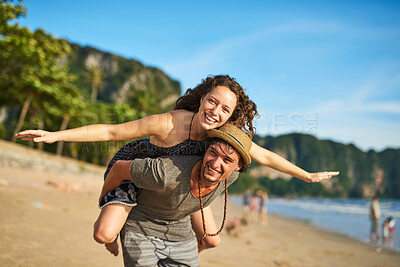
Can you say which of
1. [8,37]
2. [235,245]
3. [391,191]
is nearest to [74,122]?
[8,37]

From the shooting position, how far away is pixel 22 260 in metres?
4.29

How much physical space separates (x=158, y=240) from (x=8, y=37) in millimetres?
10714

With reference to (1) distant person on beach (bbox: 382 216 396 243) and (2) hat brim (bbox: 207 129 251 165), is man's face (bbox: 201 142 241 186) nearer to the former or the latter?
(2) hat brim (bbox: 207 129 251 165)

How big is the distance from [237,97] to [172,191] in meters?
1.02

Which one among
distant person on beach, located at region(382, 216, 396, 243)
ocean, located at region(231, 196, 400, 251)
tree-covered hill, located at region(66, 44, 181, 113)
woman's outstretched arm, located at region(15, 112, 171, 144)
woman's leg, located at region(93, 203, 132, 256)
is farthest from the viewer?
tree-covered hill, located at region(66, 44, 181, 113)

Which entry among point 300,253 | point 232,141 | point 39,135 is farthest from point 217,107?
point 300,253

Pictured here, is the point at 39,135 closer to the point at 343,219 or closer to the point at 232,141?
the point at 232,141

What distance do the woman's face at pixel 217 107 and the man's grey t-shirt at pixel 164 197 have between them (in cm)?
35

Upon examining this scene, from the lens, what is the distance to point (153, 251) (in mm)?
2566

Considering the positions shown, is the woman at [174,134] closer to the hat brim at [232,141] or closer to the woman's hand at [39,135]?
the woman's hand at [39,135]

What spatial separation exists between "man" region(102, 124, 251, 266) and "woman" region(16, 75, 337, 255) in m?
0.14

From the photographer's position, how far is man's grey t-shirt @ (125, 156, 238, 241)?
225 cm

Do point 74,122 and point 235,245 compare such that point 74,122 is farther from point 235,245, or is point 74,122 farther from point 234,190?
point 234,190

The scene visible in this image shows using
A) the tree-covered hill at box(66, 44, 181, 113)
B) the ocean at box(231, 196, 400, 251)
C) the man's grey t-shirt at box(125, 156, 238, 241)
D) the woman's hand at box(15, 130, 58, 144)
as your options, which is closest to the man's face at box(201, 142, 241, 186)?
the man's grey t-shirt at box(125, 156, 238, 241)
